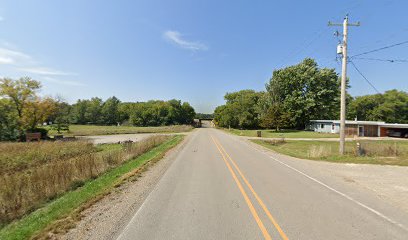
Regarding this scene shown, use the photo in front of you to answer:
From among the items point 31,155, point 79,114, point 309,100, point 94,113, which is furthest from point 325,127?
point 79,114

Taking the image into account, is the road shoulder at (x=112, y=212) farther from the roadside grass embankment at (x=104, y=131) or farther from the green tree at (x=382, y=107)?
the green tree at (x=382, y=107)

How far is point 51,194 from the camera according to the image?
959 centimetres

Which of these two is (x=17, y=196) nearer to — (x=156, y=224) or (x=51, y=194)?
(x=51, y=194)

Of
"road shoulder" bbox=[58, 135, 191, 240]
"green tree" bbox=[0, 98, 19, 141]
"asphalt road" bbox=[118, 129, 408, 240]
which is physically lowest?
"road shoulder" bbox=[58, 135, 191, 240]

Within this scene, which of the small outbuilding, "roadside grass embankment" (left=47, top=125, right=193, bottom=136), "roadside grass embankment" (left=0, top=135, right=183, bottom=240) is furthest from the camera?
"roadside grass embankment" (left=47, top=125, right=193, bottom=136)

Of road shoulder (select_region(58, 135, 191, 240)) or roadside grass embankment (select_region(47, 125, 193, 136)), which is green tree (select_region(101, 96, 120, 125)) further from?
road shoulder (select_region(58, 135, 191, 240))

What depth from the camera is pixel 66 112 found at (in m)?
115

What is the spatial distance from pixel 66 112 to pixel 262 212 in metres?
126

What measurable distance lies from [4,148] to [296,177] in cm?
2226

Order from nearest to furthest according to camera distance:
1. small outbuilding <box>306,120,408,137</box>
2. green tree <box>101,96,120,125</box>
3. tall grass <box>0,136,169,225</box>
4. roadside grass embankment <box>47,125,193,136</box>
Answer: tall grass <box>0,136,169,225</box> → small outbuilding <box>306,120,408,137</box> → roadside grass embankment <box>47,125,193,136</box> → green tree <box>101,96,120,125</box>

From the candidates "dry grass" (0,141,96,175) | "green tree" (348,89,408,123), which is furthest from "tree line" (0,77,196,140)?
"green tree" (348,89,408,123)

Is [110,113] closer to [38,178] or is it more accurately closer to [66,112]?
[66,112]

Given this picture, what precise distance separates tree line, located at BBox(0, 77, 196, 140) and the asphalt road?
37396 mm

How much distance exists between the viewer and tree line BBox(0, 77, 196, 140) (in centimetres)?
3800
